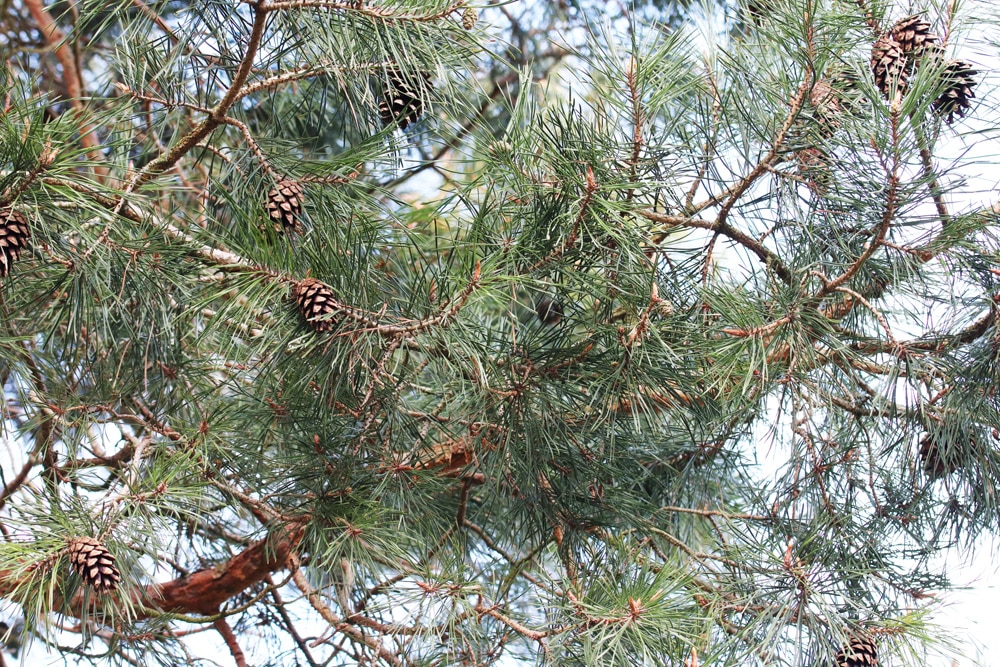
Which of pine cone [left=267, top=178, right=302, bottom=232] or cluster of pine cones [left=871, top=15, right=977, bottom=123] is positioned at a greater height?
pine cone [left=267, top=178, right=302, bottom=232]

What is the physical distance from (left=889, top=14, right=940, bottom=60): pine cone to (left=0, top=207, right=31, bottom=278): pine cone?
2.86 feet

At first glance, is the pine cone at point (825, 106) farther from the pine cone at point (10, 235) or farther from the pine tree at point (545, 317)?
the pine cone at point (10, 235)

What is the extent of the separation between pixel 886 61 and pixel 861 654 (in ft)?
1.95

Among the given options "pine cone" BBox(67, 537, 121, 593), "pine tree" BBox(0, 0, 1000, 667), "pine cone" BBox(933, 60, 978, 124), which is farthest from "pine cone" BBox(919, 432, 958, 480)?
"pine cone" BBox(67, 537, 121, 593)

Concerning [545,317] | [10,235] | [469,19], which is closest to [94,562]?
[10,235]

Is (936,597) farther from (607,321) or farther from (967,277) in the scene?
(607,321)

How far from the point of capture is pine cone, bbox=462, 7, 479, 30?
998 mm

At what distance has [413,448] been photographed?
1.22 meters

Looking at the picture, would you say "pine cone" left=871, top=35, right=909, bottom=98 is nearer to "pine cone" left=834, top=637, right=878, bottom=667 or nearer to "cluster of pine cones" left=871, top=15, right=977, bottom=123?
"cluster of pine cones" left=871, top=15, right=977, bottom=123

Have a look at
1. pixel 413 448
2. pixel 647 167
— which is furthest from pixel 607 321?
pixel 413 448

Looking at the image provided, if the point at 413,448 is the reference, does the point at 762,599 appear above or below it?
below

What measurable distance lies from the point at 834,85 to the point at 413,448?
640mm

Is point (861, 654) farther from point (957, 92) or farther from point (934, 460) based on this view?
point (957, 92)

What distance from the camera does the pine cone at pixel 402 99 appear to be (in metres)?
0.98
